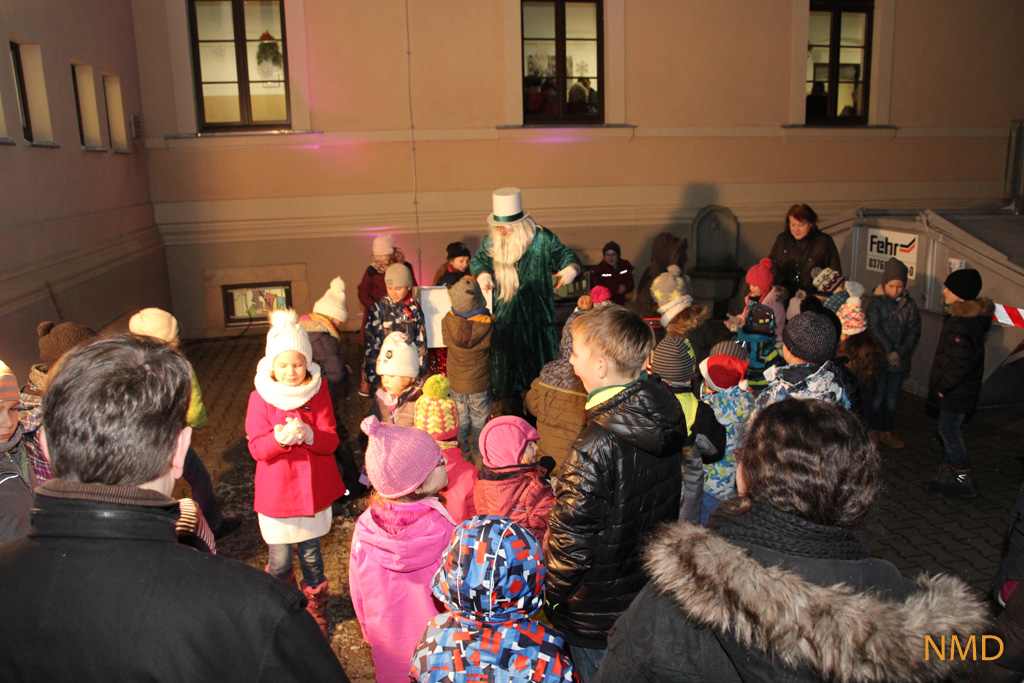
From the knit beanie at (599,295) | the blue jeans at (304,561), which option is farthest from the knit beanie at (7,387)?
the knit beanie at (599,295)

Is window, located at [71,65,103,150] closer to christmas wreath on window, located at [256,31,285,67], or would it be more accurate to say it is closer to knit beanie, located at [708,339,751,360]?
christmas wreath on window, located at [256,31,285,67]

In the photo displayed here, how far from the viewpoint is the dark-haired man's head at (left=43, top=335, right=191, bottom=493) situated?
142 cm

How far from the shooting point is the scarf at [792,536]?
155 centimetres

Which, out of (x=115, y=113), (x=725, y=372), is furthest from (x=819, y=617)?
(x=115, y=113)

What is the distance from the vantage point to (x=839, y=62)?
11.8 meters

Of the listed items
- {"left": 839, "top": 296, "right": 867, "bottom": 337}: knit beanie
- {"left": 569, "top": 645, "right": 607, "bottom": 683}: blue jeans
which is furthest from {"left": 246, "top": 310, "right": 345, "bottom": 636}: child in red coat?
{"left": 839, "top": 296, "right": 867, "bottom": 337}: knit beanie

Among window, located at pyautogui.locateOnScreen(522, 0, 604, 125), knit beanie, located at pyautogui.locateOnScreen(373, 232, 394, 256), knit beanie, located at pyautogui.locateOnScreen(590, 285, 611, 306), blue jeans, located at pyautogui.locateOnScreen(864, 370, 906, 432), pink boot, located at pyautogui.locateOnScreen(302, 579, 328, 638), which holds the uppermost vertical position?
window, located at pyautogui.locateOnScreen(522, 0, 604, 125)

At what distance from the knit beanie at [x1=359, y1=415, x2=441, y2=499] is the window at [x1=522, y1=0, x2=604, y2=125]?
8.77 meters

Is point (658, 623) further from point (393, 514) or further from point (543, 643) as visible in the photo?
point (393, 514)

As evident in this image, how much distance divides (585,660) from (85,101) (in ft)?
27.7

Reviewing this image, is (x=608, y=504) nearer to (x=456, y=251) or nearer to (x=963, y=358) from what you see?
(x=963, y=358)

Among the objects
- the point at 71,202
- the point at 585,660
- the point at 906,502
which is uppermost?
the point at 71,202

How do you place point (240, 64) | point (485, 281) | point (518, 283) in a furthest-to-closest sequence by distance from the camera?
point (240, 64) < point (518, 283) < point (485, 281)

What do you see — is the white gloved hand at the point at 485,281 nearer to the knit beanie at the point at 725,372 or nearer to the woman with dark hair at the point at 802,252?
the knit beanie at the point at 725,372
